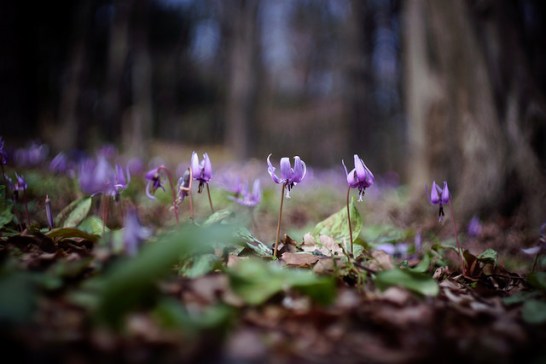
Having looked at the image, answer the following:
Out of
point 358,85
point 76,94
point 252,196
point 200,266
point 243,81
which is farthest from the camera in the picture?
point 243,81

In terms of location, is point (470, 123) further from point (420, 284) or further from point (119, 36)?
point (119, 36)

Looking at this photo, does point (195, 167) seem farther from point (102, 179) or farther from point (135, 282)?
point (135, 282)

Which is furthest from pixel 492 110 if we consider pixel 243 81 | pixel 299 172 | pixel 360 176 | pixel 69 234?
pixel 243 81

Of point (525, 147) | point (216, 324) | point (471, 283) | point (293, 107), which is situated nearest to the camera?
point (216, 324)

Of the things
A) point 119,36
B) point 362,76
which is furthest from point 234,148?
point 119,36

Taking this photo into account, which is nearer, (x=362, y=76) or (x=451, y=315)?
(x=451, y=315)

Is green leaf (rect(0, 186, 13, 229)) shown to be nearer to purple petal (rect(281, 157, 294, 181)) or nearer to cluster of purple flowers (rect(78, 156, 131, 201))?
cluster of purple flowers (rect(78, 156, 131, 201))

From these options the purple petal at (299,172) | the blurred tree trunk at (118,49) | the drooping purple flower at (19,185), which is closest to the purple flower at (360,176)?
the purple petal at (299,172)
